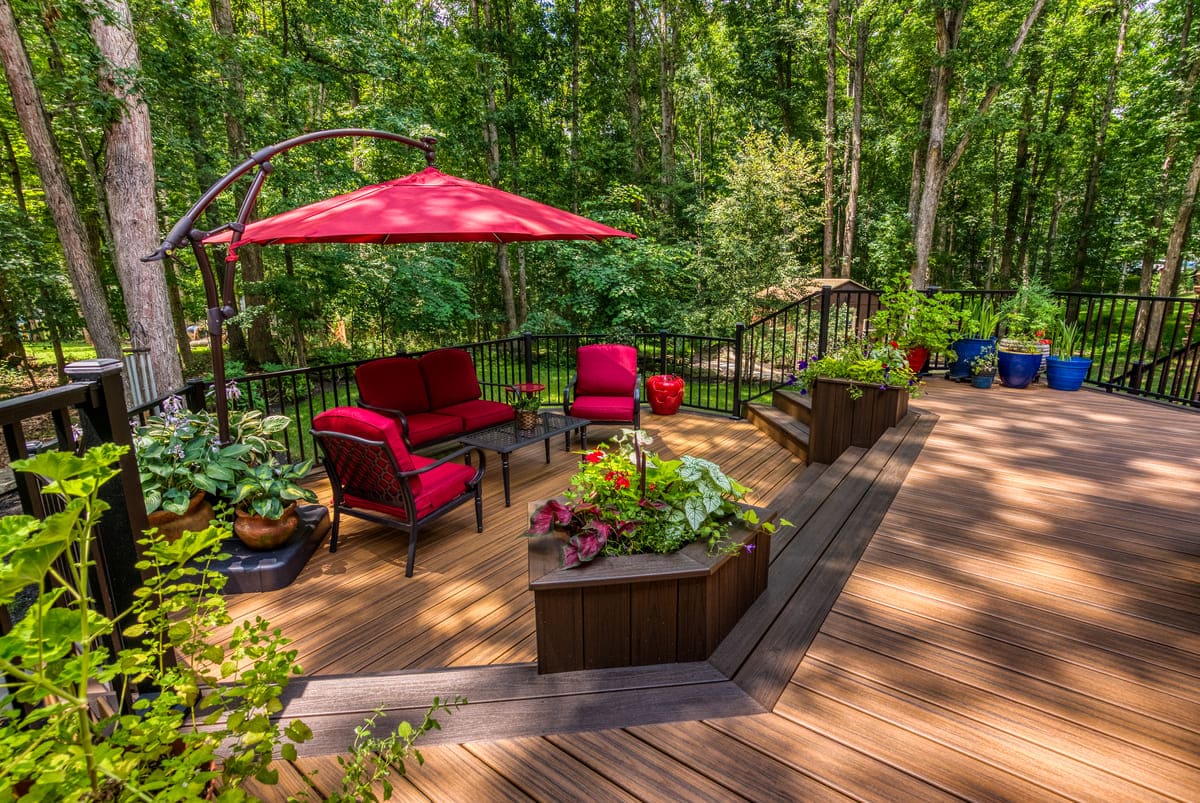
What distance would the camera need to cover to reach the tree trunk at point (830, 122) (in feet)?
45.9

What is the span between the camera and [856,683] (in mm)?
1845

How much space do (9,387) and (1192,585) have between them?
14749 millimetres

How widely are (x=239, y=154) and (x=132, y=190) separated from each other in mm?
3121

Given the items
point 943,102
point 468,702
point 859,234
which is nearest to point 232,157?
point 468,702

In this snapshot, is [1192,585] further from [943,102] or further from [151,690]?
[943,102]

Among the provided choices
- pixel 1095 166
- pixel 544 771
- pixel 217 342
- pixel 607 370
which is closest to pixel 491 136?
pixel 607 370

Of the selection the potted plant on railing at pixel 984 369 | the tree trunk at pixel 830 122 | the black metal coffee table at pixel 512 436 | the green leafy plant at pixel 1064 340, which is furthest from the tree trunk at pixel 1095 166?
the black metal coffee table at pixel 512 436

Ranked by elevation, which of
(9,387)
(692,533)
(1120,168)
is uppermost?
(1120,168)

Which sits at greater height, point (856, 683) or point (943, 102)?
point (943, 102)

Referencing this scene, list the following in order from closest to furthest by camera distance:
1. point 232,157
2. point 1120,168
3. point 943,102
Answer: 1. point 232,157
2. point 943,102
3. point 1120,168

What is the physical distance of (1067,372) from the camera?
5.54 meters

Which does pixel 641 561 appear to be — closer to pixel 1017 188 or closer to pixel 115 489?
pixel 115 489

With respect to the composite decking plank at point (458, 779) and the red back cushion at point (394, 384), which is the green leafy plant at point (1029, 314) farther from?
the composite decking plank at point (458, 779)

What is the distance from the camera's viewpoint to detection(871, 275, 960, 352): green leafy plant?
5.32 m
